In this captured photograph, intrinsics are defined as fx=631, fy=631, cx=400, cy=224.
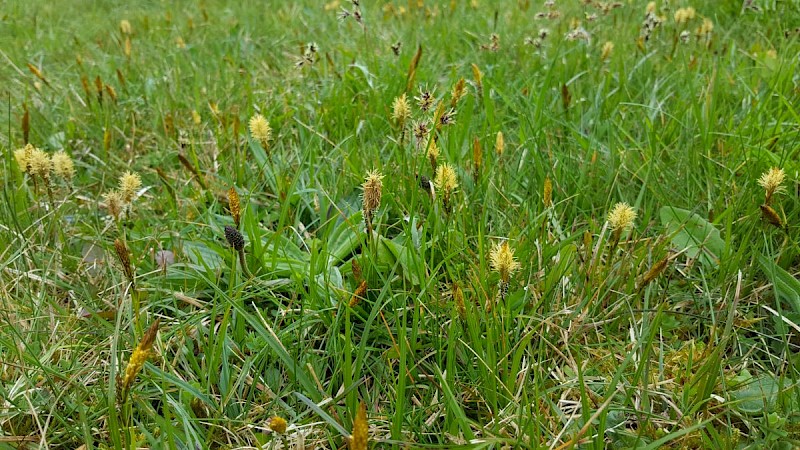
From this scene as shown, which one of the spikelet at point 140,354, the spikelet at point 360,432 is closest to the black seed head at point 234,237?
the spikelet at point 140,354

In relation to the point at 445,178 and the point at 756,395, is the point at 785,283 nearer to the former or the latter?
the point at 756,395

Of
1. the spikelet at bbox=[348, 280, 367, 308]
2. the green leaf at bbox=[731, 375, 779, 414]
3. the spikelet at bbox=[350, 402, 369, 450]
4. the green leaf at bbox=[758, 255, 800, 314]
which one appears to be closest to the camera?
the spikelet at bbox=[350, 402, 369, 450]

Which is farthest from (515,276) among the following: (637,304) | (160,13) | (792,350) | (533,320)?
(160,13)

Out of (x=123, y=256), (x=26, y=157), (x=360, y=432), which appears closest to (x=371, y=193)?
(x=123, y=256)

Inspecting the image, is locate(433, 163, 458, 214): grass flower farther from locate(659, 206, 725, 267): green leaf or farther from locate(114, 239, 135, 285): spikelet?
locate(114, 239, 135, 285): spikelet

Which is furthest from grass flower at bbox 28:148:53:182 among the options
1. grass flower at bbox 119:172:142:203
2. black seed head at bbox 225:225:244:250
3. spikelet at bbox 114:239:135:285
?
black seed head at bbox 225:225:244:250

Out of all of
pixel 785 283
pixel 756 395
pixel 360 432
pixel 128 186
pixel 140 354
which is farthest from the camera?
pixel 128 186

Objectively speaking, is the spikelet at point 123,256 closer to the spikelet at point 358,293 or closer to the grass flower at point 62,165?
the spikelet at point 358,293
